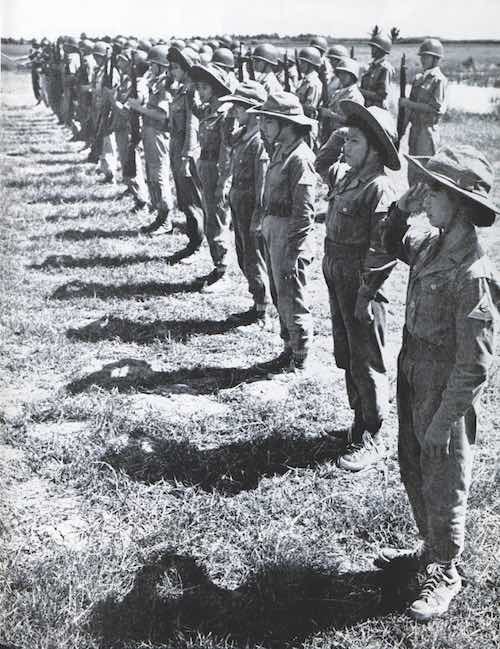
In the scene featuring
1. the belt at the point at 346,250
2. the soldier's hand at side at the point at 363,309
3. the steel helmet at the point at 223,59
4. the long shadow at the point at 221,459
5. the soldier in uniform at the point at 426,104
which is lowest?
the long shadow at the point at 221,459

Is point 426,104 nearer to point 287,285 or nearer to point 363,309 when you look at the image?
point 287,285

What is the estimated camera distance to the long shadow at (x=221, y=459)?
3.85 meters

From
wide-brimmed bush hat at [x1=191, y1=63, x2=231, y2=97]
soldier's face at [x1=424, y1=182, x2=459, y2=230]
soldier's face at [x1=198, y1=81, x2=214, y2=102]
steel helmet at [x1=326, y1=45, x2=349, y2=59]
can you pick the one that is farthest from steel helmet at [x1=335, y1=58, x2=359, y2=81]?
soldier's face at [x1=424, y1=182, x2=459, y2=230]

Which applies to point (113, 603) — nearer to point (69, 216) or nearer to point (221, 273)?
point (221, 273)

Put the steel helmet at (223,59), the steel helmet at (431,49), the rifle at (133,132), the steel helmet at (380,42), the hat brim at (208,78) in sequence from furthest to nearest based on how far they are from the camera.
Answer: the rifle at (133,132) < the steel helmet at (223,59) < the steel helmet at (380,42) < the steel helmet at (431,49) < the hat brim at (208,78)

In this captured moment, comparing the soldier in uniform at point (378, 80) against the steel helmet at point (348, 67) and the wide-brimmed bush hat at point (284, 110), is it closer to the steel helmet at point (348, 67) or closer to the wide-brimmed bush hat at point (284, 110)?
the steel helmet at point (348, 67)

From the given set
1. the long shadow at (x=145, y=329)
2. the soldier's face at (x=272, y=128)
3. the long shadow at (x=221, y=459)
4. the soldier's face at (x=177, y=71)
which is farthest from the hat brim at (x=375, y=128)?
the soldier's face at (x=177, y=71)

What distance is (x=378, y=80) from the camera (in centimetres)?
882

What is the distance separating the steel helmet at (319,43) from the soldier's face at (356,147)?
25.1 ft

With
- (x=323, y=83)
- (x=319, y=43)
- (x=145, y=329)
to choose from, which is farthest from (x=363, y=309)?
(x=319, y=43)

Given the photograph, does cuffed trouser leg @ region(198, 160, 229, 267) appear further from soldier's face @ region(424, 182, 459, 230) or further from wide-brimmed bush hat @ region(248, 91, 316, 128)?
soldier's face @ region(424, 182, 459, 230)

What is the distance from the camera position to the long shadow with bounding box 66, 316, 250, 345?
5.86 metres

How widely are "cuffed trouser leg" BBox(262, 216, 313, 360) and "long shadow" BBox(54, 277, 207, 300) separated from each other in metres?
2.10

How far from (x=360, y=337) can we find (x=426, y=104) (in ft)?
19.5
